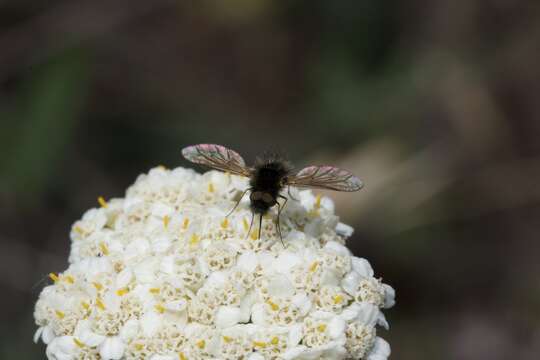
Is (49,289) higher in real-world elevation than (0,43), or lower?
lower

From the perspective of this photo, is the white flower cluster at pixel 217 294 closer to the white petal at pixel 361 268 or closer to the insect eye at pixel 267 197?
the white petal at pixel 361 268

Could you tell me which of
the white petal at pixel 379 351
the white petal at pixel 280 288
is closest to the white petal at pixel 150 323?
the white petal at pixel 280 288

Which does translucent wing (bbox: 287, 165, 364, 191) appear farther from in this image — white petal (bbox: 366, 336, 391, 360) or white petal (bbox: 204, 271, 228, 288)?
white petal (bbox: 366, 336, 391, 360)

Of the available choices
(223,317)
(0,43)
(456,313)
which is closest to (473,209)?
(456,313)

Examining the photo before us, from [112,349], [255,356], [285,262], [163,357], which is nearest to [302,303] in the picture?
[285,262]

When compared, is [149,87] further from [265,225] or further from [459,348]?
[265,225]

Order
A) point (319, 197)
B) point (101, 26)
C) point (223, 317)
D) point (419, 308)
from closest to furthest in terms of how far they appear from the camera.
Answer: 1. point (223, 317)
2. point (319, 197)
3. point (419, 308)
4. point (101, 26)

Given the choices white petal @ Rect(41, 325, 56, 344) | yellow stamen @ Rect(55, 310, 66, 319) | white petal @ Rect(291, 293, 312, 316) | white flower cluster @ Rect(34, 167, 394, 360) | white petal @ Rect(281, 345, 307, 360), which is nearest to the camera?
white petal @ Rect(281, 345, 307, 360)

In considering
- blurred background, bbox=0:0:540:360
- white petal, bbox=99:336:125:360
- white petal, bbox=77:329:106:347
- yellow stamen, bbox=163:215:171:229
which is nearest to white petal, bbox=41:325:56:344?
white petal, bbox=77:329:106:347
